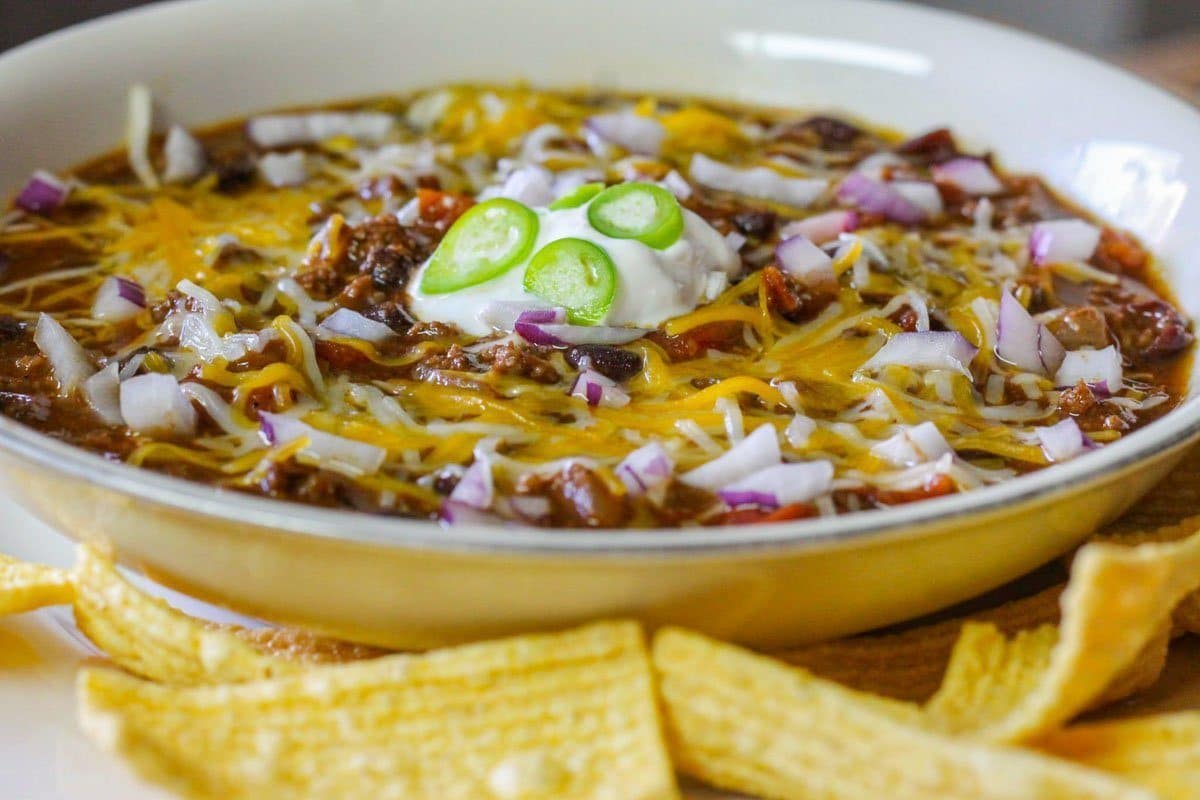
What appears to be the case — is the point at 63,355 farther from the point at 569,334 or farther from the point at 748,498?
the point at 748,498

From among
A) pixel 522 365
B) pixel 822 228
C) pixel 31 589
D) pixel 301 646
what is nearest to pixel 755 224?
pixel 822 228

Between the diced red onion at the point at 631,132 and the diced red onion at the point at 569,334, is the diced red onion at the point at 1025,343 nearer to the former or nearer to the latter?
the diced red onion at the point at 569,334

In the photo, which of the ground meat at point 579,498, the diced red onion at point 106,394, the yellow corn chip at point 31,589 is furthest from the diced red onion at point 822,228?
the yellow corn chip at point 31,589

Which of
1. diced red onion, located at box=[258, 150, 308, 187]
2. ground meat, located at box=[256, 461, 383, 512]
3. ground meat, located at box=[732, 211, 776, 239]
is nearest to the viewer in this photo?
ground meat, located at box=[256, 461, 383, 512]

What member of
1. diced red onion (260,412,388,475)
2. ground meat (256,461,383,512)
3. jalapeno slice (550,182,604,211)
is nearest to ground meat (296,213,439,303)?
jalapeno slice (550,182,604,211)

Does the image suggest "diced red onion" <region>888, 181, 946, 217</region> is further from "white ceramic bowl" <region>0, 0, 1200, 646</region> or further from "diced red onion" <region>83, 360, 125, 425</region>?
"diced red onion" <region>83, 360, 125, 425</region>

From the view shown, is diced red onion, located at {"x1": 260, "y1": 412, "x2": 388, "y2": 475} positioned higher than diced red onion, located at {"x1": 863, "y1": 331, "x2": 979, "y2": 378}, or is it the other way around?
diced red onion, located at {"x1": 260, "y1": 412, "x2": 388, "y2": 475}
